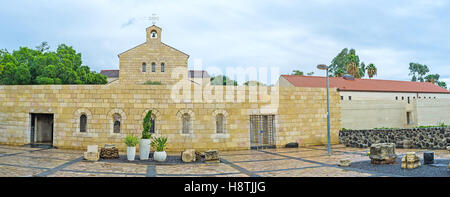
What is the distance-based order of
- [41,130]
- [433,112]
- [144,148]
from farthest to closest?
[433,112], [41,130], [144,148]

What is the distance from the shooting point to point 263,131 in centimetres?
1608

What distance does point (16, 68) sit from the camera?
2791 centimetres

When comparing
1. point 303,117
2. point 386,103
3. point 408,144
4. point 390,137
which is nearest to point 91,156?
point 303,117

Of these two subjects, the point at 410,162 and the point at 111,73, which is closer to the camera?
Answer: the point at 410,162

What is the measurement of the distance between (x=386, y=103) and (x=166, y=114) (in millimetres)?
16261

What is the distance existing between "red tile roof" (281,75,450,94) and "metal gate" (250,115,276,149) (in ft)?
55.0

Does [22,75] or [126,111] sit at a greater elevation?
[22,75]

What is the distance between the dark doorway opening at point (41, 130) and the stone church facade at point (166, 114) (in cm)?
6

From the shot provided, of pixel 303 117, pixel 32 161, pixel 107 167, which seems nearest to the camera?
pixel 107 167

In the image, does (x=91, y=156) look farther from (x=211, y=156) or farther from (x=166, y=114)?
(x=211, y=156)

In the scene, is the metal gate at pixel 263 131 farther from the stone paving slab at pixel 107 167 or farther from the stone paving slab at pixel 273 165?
the stone paving slab at pixel 107 167

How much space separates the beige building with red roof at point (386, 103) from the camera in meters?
18.4

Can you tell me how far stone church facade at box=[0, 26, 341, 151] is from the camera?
43.7 feet

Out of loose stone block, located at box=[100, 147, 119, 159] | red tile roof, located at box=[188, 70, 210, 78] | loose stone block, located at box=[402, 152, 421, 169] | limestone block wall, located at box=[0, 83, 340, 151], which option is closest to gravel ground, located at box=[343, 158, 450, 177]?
loose stone block, located at box=[402, 152, 421, 169]
